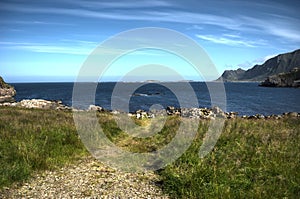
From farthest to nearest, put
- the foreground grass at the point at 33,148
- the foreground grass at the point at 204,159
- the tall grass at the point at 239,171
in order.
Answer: the foreground grass at the point at 33,148 < the foreground grass at the point at 204,159 < the tall grass at the point at 239,171

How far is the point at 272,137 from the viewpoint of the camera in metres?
14.9

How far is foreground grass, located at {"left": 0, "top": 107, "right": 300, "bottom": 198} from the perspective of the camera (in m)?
9.16

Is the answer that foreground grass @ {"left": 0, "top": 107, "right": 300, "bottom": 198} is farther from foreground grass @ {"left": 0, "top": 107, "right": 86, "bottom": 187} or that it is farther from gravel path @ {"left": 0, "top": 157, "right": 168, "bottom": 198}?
gravel path @ {"left": 0, "top": 157, "right": 168, "bottom": 198}

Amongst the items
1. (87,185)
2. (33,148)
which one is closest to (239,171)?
(87,185)

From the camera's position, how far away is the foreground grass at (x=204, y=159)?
9164 mm

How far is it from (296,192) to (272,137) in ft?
21.6

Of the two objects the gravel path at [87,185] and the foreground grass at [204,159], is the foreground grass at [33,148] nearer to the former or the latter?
the foreground grass at [204,159]

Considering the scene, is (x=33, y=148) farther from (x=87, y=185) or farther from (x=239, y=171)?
(x=239, y=171)

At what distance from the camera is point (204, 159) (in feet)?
38.1

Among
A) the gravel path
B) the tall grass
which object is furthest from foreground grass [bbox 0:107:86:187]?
the tall grass

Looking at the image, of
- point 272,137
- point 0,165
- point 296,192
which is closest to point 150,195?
point 296,192

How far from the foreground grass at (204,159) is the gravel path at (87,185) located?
1.84 feet

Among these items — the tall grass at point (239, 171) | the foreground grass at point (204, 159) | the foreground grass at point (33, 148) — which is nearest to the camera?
the tall grass at point (239, 171)

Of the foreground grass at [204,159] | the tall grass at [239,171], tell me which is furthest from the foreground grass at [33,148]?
the tall grass at [239,171]
